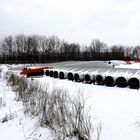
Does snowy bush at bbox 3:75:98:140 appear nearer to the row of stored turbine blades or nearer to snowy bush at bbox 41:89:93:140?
snowy bush at bbox 41:89:93:140

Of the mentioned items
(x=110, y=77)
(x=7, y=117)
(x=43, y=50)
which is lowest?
(x=7, y=117)

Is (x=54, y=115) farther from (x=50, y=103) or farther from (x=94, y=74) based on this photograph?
(x=94, y=74)

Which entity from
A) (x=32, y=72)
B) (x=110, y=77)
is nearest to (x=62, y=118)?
(x=110, y=77)

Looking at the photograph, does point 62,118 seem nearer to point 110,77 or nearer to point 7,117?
point 7,117

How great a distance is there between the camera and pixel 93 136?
3.03 m

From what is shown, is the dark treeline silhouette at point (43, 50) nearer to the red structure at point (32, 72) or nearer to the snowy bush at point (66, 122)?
the red structure at point (32, 72)

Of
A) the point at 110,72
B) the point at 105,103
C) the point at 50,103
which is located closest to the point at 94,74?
the point at 110,72

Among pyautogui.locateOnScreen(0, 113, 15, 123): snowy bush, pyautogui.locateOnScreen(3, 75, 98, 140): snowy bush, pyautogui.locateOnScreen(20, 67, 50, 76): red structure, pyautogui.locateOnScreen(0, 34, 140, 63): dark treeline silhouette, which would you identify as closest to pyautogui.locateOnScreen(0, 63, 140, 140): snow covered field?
pyautogui.locateOnScreen(0, 113, 15, 123): snowy bush

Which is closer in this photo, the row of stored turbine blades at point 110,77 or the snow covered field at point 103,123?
the snow covered field at point 103,123

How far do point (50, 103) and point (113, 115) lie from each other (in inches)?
65.4

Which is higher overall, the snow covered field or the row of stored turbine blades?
the row of stored turbine blades

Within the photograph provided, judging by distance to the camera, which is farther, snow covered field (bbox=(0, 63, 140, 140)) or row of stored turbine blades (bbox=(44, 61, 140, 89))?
row of stored turbine blades (bbox=(44, 61, 140, 89))

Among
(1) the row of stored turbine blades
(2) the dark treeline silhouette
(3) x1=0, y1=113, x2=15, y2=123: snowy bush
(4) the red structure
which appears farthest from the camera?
(2) the dark treeline silhouette

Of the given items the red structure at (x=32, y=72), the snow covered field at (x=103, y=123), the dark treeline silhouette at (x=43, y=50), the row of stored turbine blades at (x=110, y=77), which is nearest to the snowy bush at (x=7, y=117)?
the snow covered field at (x=103, y=123)
